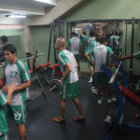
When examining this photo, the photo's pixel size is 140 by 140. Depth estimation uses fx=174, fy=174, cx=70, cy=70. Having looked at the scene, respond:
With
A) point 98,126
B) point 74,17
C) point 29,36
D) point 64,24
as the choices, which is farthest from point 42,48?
point 98,126

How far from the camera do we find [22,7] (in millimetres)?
5004

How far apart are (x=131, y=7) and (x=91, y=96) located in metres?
3.37

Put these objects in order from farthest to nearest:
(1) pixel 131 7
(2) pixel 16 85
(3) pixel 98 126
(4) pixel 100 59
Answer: (1) pixel 131 7
(4) pixel 100 59
(3) pixel 98 126
(2) pixel 16 85

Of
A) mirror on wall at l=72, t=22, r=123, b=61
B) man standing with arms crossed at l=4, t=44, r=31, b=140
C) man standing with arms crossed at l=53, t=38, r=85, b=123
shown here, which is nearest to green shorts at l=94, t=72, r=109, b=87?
man standing with arms crossed at l=53, t=38, r=85, b=123

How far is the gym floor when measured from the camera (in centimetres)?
284

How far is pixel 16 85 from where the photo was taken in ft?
7.23

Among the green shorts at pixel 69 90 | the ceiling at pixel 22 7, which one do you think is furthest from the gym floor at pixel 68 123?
the ceiling at pixel 22 7

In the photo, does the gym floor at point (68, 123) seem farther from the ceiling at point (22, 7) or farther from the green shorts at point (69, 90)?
the ceiling at point (22, 7)

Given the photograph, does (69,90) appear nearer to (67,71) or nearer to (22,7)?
(67,71)

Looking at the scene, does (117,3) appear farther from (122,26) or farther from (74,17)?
(74,17)

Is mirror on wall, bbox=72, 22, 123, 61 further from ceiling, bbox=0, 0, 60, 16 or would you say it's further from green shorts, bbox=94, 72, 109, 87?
green shorts, bbox=94, 72, 109, 87

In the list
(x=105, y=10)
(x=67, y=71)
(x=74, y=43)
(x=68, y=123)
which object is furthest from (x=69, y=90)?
(x=105, y=10)

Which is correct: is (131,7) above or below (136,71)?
above

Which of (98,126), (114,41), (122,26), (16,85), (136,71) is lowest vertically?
(98,126)
